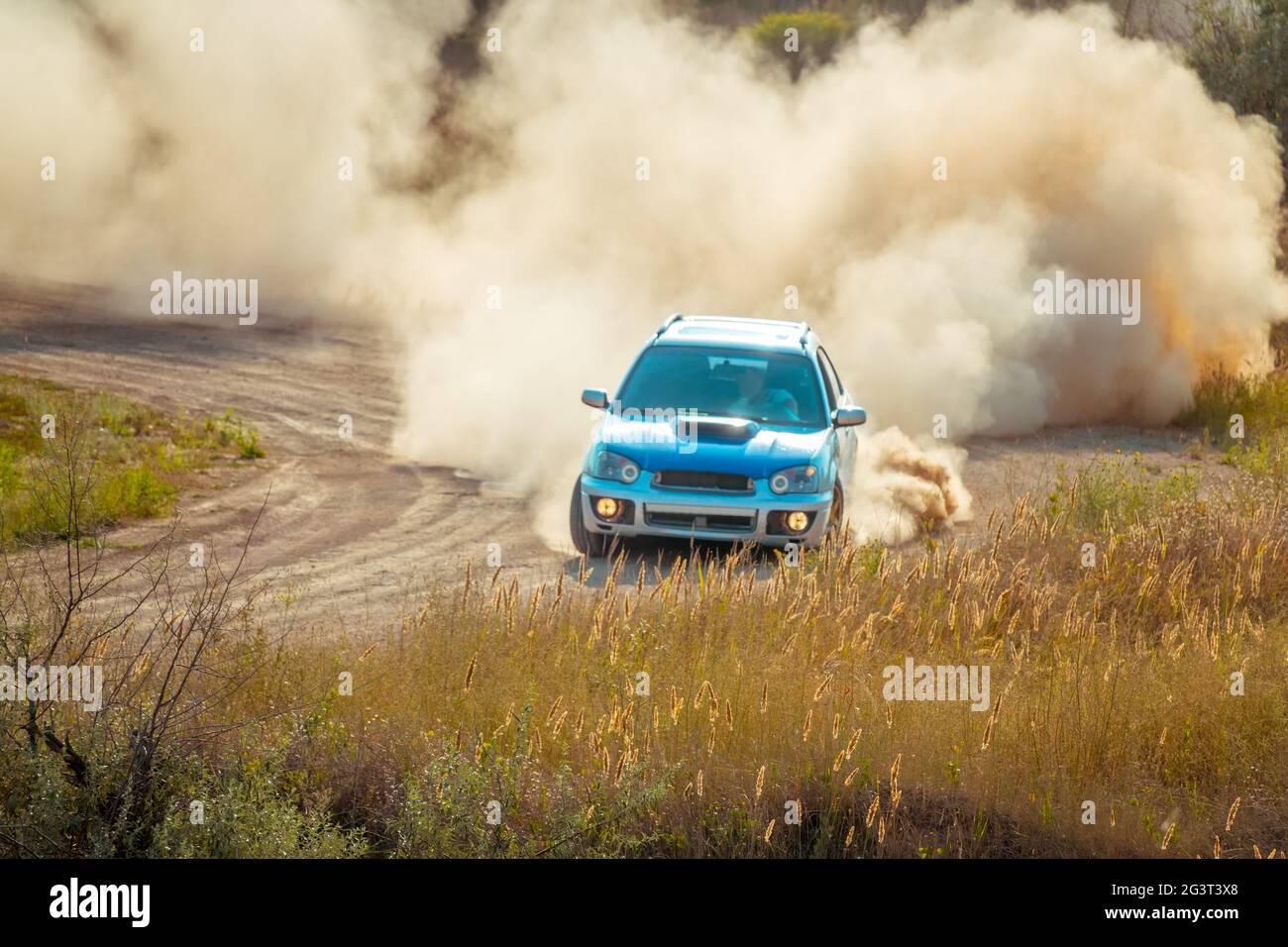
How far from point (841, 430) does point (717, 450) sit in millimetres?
1580

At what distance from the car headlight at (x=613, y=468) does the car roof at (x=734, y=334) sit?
152 centimetres

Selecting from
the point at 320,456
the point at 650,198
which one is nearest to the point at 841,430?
the point at 320,456

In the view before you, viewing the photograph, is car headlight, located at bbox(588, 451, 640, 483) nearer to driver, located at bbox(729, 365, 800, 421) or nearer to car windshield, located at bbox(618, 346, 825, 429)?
car windshield, located at bbox(618, 346, 825, 429)

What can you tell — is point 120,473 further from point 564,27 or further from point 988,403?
point 564,27

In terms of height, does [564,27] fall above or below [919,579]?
above

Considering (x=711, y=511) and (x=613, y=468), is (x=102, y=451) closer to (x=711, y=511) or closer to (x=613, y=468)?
(x=613, y=468)

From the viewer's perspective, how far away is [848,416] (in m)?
12.0

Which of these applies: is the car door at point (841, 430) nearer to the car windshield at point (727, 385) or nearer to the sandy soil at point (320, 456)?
the car windshield at point (727, 385)

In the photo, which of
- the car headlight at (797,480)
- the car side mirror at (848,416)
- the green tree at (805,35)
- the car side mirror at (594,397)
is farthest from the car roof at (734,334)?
the green tree at (805,35)

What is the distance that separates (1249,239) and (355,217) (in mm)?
17934

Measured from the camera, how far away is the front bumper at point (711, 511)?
11570 millimetres

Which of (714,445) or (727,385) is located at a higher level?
(727,385)

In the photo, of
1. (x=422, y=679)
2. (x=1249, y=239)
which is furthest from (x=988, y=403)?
(x=422, y=679)

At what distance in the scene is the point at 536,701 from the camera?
717 centimetres
